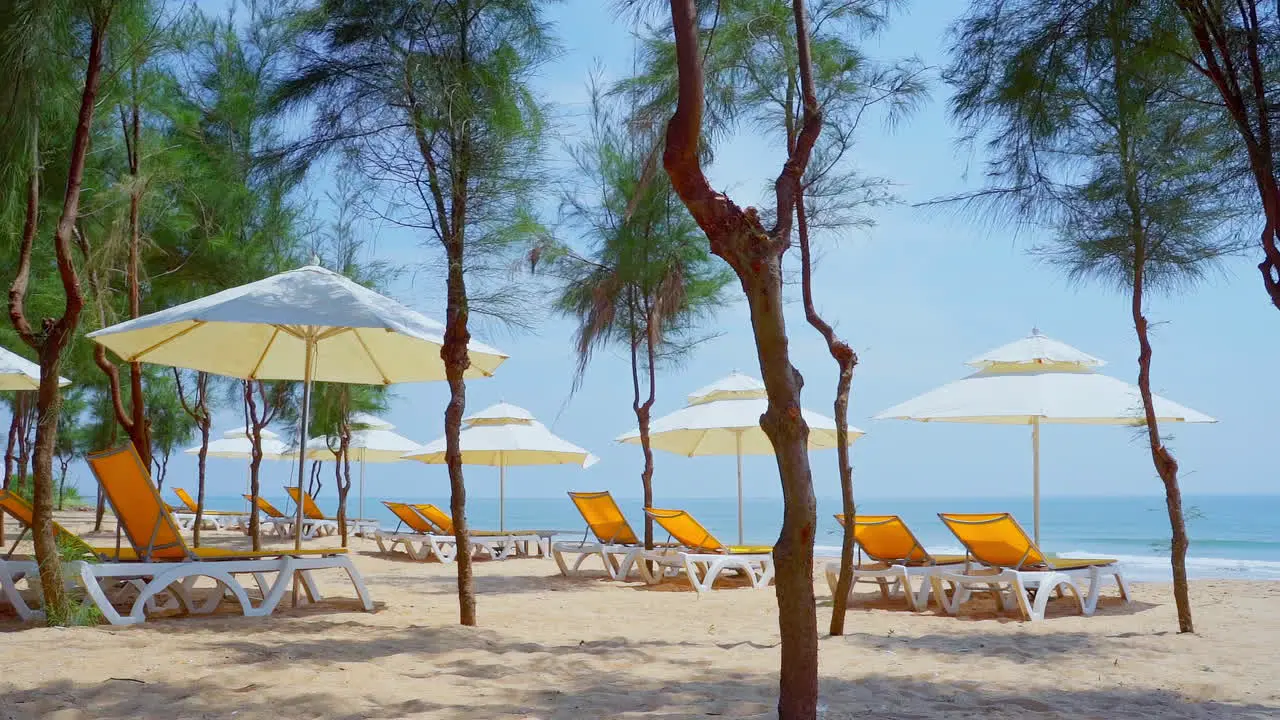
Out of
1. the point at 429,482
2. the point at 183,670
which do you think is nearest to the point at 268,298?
the point at 183,670

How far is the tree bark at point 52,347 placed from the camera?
4.90 meters

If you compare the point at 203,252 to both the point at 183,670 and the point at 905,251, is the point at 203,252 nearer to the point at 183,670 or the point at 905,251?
the point at 183,670

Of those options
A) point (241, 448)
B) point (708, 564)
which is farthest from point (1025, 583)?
point (241, 448)

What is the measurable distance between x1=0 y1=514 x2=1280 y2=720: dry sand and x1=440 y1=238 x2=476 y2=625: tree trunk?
0.90 feet

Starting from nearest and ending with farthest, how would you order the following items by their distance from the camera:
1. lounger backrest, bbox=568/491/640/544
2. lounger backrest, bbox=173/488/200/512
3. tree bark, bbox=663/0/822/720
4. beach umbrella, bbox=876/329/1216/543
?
1. tree bark, bbox=663/0/822/720
2. beach umbrella, bbox=876/329/1216/543
3. lounger backrest, bbox=568/491/640/544
4. lounger backrest, bbox=173/488/200/512

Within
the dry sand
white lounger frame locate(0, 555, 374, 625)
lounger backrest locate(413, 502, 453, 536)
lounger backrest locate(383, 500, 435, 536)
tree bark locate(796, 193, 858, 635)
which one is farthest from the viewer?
lounger backrest locate(383, 500, 435, 536)

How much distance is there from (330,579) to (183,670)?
4.83 m

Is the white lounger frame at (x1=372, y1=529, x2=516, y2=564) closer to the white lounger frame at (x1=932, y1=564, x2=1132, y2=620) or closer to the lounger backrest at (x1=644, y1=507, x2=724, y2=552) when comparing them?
the lounger backrest at (x1=644, y1=507, x2=724, y2=552)

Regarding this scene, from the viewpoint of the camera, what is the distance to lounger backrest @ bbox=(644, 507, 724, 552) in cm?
880

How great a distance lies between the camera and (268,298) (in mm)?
5531

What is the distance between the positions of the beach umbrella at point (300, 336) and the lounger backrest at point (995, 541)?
10.9 feet

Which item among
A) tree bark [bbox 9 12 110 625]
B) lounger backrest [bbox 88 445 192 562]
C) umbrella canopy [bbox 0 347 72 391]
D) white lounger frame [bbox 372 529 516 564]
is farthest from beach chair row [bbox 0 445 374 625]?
white lounger frame [bbox 372 529 516 564]

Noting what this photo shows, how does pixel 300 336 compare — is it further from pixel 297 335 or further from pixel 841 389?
pixel 841 389

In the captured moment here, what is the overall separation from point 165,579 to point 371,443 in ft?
40.6
